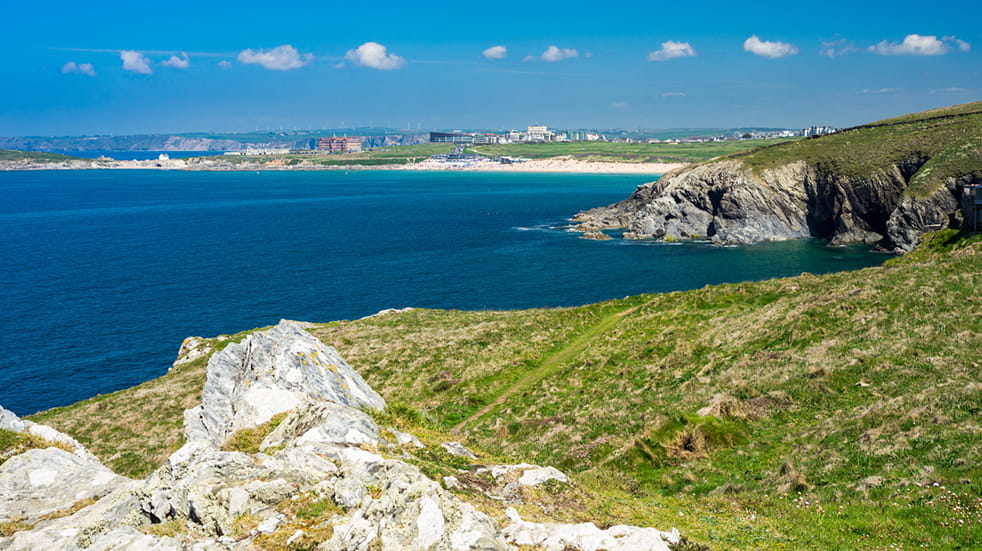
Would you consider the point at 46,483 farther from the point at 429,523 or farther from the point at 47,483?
the point at 429,523

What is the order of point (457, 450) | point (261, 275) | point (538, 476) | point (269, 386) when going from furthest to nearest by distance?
1. point (261, 275)
2. point (269, 386)
3. point (457, 450)
4. point (538, 476)

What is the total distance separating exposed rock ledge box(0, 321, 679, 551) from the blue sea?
161 ft

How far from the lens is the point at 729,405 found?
22984 mm

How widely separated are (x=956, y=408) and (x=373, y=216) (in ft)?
570

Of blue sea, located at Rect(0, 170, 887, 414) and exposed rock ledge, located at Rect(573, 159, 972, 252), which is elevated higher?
exposed rock ledge, located at Rect(573, 159, 972, 252)

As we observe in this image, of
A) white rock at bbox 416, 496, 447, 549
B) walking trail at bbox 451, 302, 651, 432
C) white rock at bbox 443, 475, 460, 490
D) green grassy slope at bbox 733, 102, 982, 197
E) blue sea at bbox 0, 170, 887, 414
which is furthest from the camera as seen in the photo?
green grassy slope at bbox 733, 102, 982, 197

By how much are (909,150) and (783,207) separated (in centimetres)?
2553

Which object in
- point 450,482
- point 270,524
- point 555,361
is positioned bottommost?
point 555,361

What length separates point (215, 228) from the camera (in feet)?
528

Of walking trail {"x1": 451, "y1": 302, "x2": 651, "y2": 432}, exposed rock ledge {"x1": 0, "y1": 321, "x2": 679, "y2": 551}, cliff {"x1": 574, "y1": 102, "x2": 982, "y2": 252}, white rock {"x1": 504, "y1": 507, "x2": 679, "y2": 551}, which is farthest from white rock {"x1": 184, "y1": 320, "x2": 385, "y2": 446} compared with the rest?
cliff {"x1": 574, "y1": 102, "x2": 982, "y2": 252}

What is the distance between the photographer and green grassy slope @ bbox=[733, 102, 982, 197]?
364 feet

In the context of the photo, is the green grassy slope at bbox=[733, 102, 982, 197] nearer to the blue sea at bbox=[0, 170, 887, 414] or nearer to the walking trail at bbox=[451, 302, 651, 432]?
the blue sea at bbox=[0, 170, 887, 414]

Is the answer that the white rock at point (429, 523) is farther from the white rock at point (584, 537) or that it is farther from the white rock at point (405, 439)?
the white rock at point (405, 439)

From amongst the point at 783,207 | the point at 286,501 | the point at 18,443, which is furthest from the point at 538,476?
the point at 783,207
